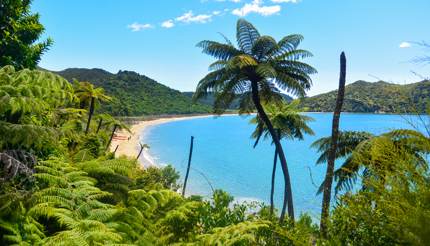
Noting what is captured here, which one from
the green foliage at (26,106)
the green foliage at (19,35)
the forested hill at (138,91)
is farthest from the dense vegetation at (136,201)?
the forested hill at (138,91)

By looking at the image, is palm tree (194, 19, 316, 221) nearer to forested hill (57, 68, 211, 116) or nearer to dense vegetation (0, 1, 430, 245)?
dense vegetation (0, 1, 430, 245)

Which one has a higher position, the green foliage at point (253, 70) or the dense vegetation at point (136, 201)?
the green foliage at point (253, 70)

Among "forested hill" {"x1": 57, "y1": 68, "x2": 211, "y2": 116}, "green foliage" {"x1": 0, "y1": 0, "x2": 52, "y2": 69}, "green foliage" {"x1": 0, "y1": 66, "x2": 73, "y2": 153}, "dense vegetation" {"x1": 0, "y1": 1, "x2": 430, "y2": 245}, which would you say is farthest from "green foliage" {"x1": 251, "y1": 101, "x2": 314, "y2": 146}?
"forested hill" {"x1": 57, "y1": 68, "x2": 211, "y2": 116}

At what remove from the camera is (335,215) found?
3945 millimetres

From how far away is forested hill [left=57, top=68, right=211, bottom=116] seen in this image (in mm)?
119375

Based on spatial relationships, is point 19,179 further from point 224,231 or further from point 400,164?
point 400,164

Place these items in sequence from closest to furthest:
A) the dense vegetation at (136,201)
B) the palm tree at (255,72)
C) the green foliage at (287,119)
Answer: the dense vegetation at (136,201) → the palm tree at (255,72) → the green foliage at (287,119)

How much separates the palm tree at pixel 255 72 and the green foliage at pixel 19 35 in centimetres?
615

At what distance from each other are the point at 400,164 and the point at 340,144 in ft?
45.1

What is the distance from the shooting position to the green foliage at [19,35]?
971 centimetres

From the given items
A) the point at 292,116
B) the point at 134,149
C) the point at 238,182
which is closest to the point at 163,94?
the point at 134,149

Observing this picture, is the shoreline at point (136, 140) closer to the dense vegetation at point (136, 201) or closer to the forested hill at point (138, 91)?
the forested hill at point (138, 91)

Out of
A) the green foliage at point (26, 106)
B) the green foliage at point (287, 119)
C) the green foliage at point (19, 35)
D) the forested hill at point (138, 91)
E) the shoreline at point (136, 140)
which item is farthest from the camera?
the forested hill at point (138, 91)

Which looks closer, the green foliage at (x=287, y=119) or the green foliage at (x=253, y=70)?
the green foliage at (x=253, y=70)
